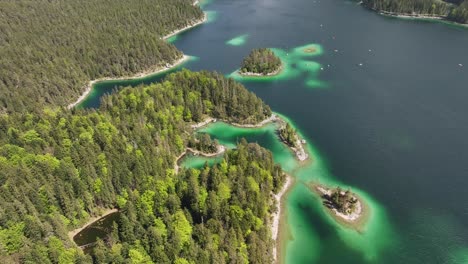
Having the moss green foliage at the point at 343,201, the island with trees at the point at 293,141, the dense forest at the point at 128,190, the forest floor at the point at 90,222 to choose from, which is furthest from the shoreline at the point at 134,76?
the moss green foliage at the point at 343,201

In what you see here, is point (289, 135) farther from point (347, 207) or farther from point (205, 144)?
point (347, 207)

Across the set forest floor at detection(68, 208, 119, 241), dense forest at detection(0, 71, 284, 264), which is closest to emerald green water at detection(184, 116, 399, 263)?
dense forest at detection(0, 71, 284, 264)

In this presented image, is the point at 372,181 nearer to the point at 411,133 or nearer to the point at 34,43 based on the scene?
the point at 411,133

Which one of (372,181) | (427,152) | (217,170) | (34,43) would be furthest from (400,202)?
(34,43)

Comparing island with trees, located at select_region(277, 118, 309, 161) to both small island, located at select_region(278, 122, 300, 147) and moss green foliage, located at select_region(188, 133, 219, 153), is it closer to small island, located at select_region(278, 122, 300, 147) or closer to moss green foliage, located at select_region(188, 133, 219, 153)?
small island, located at select_region(278, 122, 300, 147)

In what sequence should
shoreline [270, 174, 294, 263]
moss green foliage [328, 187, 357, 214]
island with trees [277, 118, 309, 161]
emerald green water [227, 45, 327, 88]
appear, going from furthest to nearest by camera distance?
1. emerald green water [227, 45, 327, 88]
2. island with trees [277, 118, 309, 161]
3. moss green foliage [328, 187, 357, 214]
4. shoreline [270, 174, 294, 263]

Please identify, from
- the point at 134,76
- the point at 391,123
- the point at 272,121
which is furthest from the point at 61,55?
the point at 391,123
